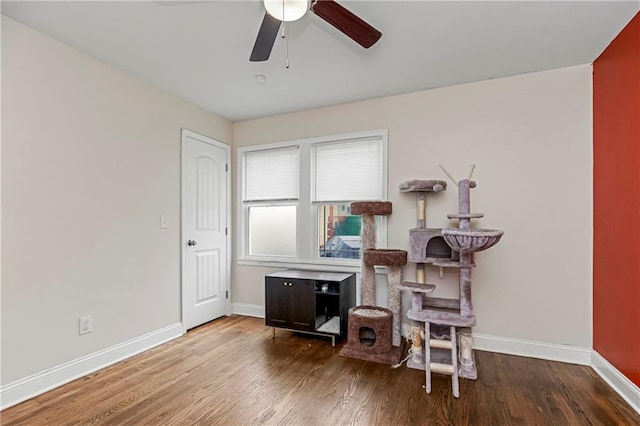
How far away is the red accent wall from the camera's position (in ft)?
6.46

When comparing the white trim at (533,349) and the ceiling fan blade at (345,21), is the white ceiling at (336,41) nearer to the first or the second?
the ceiling fan blade at (345,21)

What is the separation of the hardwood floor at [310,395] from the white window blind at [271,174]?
1.81m

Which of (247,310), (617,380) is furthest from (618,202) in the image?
(247,310)

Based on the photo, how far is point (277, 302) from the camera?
3.17 meters

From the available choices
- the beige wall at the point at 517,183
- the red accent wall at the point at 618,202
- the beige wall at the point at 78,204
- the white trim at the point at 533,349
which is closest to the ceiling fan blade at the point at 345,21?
the beige wall at the point at 517,183

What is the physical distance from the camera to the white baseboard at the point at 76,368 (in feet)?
6.51

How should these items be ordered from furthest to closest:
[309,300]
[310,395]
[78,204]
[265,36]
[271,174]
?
[271,174]
[309,300]
[78,204]
[310,395]
[265,36]

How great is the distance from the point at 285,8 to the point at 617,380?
3152 mm

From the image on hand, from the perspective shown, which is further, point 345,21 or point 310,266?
point 310,266

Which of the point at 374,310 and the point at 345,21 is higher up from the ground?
the point at 345,21

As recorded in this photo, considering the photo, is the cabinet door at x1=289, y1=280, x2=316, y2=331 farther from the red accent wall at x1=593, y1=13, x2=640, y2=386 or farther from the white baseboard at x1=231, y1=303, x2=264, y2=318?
the red accent wall at x1=593, y1=13, x2=640, y2=386

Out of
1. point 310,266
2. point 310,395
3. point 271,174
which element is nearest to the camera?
point 310,395

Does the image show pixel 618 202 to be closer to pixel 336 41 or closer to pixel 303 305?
pixel 336 41

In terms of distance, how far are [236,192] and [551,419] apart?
3587 millimetres
